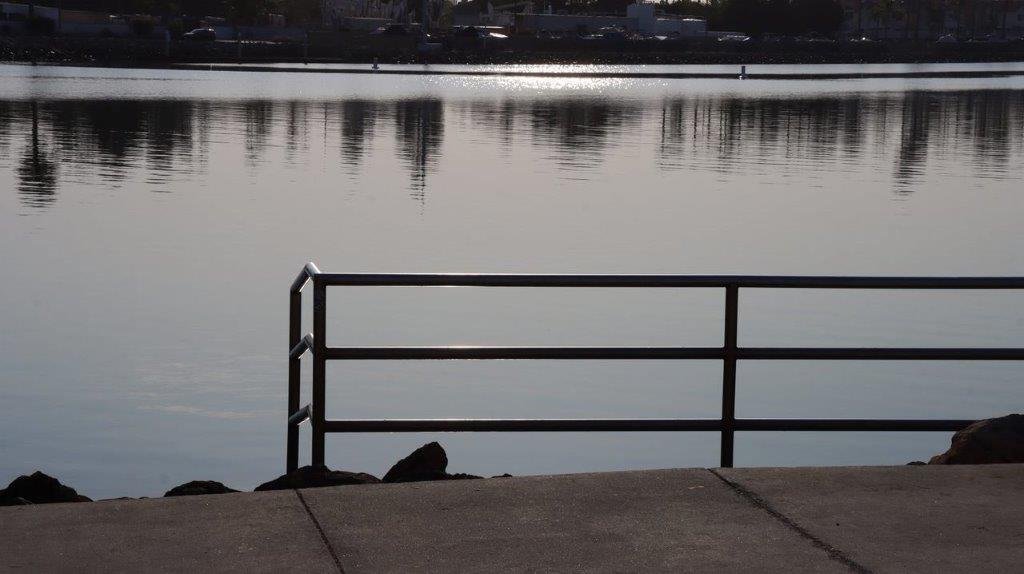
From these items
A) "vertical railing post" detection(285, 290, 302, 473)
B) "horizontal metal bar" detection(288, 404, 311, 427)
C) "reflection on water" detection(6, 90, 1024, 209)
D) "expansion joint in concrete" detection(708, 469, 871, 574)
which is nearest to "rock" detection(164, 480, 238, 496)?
"vertical railing post" detection(285, 290, 302, 473)

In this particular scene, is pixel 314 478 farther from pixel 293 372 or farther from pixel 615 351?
pixel 615 351

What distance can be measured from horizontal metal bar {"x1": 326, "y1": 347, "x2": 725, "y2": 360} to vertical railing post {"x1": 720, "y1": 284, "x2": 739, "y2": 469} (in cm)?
7

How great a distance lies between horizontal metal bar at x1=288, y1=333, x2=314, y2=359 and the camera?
756cm

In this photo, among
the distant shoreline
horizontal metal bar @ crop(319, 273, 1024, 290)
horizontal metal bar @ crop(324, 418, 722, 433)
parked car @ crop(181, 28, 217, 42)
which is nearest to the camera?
horizontal metal bar @ crop(319, 273, 1024, 290)

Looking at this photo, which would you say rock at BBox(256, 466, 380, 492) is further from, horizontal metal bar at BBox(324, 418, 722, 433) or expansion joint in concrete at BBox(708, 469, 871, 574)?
expansion joint in concrete at BBox(708, 469, 871, 574)

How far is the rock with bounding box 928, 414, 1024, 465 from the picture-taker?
8023mm

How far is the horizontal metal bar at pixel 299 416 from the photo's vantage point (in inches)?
312

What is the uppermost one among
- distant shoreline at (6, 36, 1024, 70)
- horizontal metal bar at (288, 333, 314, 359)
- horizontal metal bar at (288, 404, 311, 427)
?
distant shoreline at (6, 36, 1024, 70)

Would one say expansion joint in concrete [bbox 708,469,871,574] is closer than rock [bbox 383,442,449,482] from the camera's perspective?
Yes

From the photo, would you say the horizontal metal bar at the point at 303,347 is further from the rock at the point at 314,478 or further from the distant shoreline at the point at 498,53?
the distant shoreline at the point at 498,53

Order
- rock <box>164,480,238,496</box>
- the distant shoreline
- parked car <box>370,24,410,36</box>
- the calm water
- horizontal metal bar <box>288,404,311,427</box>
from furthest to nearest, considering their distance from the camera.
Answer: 1. parked car <box>370,24,410,36</box>
2. the distant shoreline
3. the calm water
4. rock <box>164,480,238,496</box>
5. horizontal metal bar <box>288,404,311,427</box>

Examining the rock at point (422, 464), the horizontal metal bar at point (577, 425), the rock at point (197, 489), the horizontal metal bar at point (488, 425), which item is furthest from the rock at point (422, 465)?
the horizontal metal bar at point (488, 425)

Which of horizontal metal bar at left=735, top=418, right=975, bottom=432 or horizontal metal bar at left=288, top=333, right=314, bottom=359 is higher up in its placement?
horizontal metal bar at left=288, top=333, right=314, bottom=359

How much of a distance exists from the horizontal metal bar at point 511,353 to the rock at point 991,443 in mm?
1561
